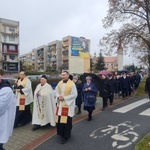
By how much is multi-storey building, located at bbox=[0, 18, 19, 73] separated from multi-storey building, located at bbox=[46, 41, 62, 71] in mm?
33159

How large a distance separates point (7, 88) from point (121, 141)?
3.53m

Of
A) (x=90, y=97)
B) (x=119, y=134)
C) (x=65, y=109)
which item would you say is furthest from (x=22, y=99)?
(x=119, y=134)

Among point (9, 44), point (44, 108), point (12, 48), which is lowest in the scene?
point (44, 108)

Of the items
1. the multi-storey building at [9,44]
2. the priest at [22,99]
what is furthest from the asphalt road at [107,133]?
the multi-storey building at [9,44]

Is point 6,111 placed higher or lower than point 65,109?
higher

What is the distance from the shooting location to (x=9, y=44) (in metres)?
60.2

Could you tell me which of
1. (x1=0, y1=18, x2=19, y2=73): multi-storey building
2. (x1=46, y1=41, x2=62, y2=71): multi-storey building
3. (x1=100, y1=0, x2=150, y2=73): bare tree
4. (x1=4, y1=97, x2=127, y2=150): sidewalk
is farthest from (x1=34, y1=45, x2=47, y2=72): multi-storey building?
(x1=4, y1=97, x2=127, y2=150): sidewalk

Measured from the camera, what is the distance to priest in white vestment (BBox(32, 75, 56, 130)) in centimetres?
712

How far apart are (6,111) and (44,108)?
10.8 feet

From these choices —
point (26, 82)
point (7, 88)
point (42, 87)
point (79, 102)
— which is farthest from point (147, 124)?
point (7, 88)

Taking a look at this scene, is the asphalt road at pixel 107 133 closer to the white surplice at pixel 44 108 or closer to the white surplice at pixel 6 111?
the white surplice at pixel 44 108

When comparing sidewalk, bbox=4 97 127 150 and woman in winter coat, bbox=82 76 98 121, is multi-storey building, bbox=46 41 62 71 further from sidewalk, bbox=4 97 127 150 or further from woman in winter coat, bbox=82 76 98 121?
sidewalk, bbox=4 97 127 150

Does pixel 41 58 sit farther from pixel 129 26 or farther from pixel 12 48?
pixel 129 26

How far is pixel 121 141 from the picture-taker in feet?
19.6
